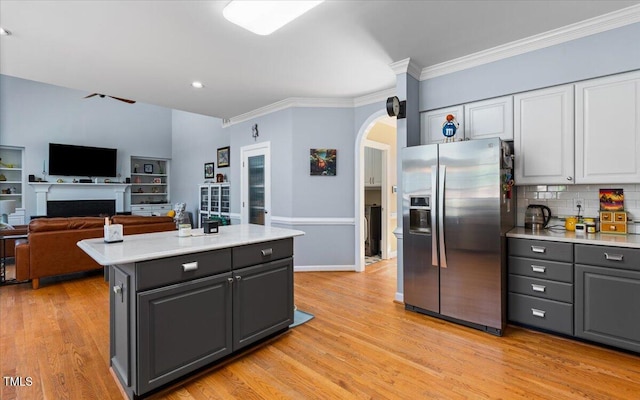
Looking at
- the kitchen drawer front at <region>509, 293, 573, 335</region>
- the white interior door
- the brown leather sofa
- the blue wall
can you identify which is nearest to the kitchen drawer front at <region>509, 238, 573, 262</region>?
the kitchen drawer front at <region>509, 293, 573, 335</region>

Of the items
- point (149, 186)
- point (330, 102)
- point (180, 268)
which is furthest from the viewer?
point (149, 186)

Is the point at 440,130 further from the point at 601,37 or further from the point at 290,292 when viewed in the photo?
the point at 290,292

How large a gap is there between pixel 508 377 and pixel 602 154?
1.98 meters

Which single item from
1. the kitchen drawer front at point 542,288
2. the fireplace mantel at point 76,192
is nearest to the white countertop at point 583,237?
the kitchen drawer front at point 542,288

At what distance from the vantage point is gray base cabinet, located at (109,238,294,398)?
5.82 feet

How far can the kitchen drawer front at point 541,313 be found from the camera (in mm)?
2490

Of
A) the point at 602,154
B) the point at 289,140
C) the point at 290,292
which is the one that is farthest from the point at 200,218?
the point at 602,154

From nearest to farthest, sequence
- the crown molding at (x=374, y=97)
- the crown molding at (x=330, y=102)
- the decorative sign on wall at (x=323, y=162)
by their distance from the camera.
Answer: the crown molding at (x=374, y=97), the crown molding at (x=330, y=102), the decorative sign on wall at (x=323, y=162)

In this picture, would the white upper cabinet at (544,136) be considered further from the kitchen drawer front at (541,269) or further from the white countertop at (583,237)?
the kitchen drawer front at (541,269)

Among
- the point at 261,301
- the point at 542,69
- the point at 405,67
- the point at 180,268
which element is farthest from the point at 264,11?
the point at 542,69

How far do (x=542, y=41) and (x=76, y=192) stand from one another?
9734mm

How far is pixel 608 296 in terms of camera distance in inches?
90.9

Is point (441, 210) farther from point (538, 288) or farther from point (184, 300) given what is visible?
point (184, 300)

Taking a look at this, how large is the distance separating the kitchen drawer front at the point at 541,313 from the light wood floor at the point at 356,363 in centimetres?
11
